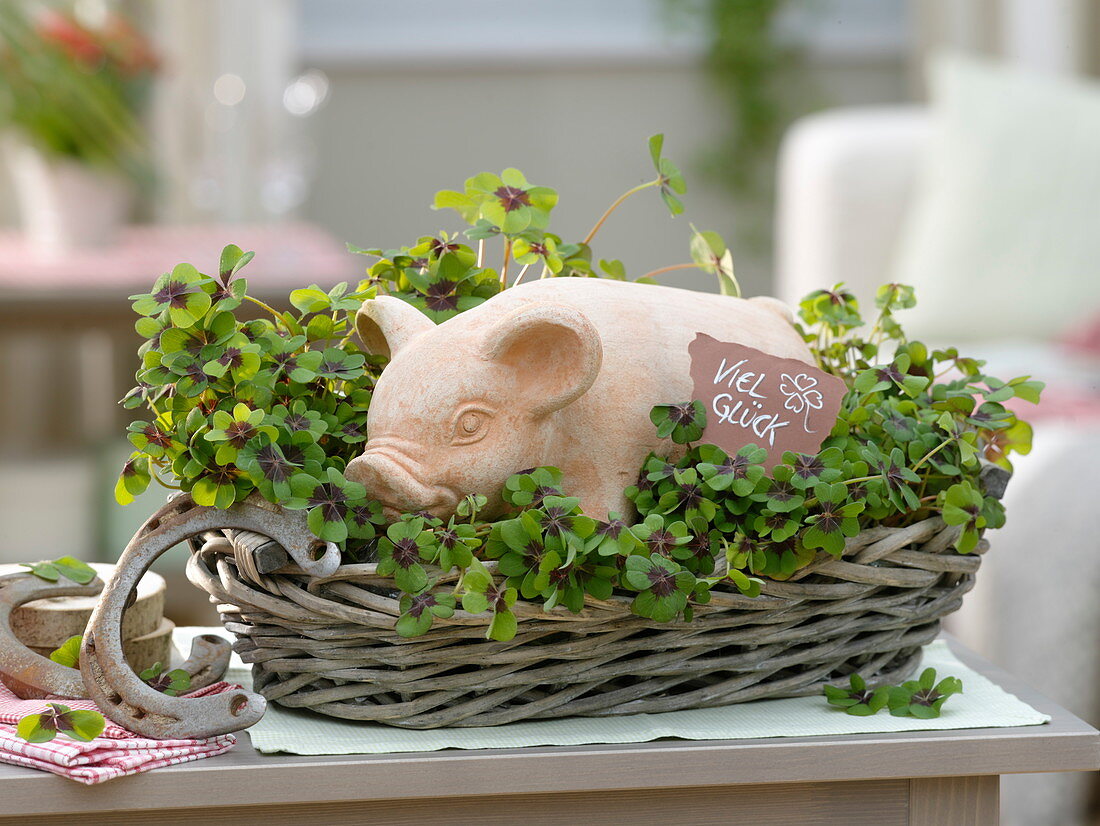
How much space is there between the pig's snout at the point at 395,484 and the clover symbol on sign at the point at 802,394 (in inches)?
7.7

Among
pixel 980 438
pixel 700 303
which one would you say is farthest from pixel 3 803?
pixel 980 438

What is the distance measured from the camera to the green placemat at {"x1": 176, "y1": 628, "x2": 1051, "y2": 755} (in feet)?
2.11

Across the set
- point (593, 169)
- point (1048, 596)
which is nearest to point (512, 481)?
point (1048, 596)

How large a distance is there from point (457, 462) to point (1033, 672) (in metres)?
1.19

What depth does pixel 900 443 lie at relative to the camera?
722mm

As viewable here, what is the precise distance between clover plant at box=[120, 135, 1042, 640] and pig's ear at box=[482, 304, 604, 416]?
4cm

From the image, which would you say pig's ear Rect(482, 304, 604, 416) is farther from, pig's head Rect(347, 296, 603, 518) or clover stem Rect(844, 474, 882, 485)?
clover stem Rect(844, 474, 882, 485)

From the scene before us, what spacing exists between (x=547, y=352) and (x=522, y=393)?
2 cm

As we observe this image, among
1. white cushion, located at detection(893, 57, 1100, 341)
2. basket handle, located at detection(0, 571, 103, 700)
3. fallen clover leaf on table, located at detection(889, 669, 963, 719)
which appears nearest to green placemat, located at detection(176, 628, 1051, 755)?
fallen clover leaf on table, located at detection(889, 669, 963, 719)

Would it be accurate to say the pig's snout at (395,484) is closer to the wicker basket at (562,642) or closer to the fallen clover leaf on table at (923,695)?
the wicker basket at (562,642)

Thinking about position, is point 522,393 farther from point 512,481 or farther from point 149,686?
point 149,686

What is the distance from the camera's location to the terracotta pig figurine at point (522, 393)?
2.15 feet

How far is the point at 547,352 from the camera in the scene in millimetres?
665

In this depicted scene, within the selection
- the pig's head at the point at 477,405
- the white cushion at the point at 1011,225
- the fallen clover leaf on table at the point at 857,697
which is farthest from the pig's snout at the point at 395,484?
the white cushion at the point at 1011,225
